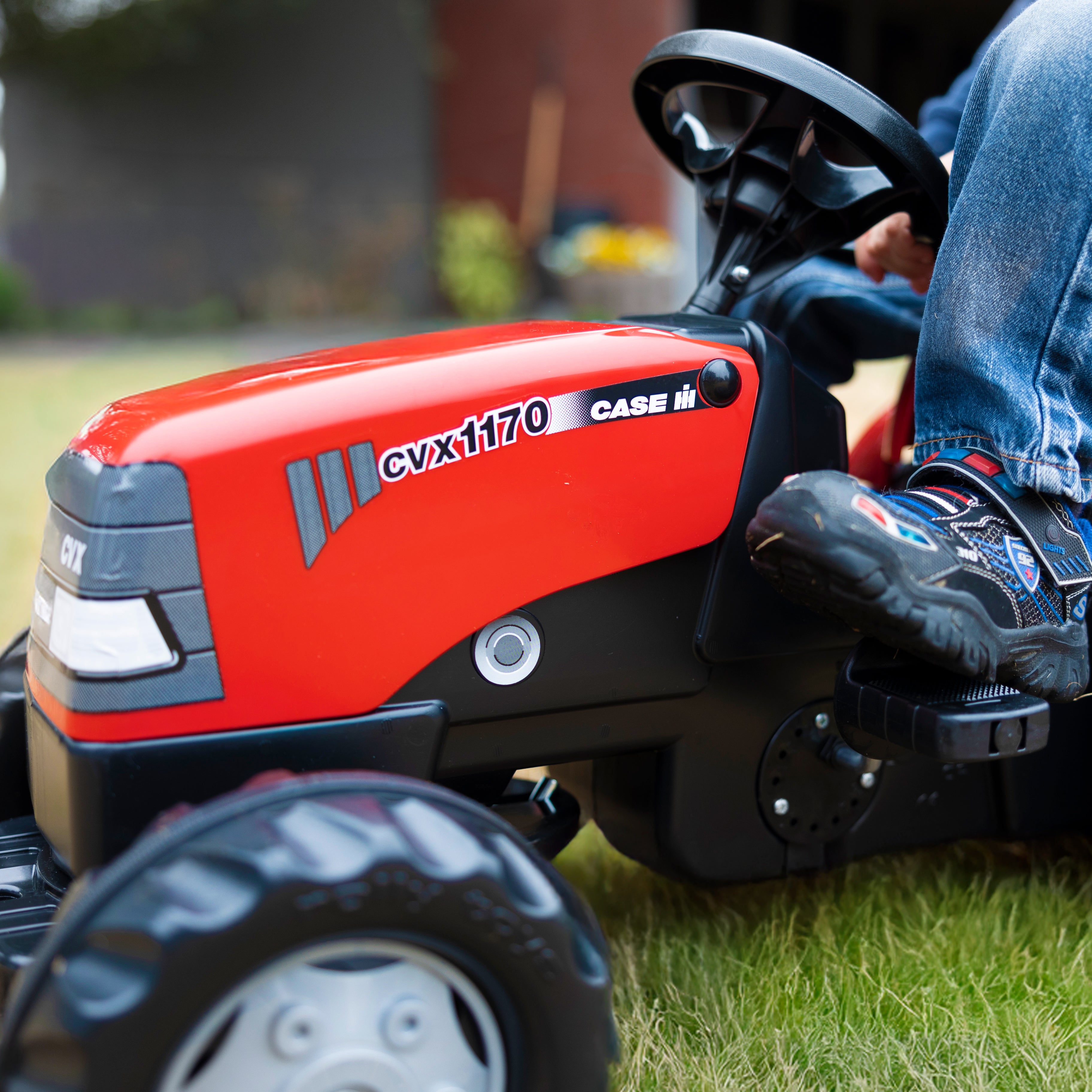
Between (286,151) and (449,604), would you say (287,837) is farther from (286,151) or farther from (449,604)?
(286,151)

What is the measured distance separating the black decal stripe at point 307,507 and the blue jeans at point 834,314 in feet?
2.19

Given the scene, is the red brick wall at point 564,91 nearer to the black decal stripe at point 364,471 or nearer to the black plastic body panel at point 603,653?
the black plastic body panel at point 603,653

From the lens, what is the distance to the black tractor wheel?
27.2 inches

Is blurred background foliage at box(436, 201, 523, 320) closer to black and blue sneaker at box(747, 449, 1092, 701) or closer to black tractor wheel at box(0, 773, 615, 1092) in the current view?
black and blue sneaker at box(747, 449, 1092, 701)

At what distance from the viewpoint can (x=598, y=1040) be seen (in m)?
0.79

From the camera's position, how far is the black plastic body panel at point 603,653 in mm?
977

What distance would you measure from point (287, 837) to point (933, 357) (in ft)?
2.30

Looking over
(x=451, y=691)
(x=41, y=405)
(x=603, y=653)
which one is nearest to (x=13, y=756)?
(x=451, y=691)

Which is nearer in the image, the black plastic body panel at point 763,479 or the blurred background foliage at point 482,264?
the black plastic body panel at point 763,479

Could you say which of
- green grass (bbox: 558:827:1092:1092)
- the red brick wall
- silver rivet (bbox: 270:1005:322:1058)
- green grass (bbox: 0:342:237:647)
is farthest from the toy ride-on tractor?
the red brick wall

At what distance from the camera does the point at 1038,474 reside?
1.00 meters

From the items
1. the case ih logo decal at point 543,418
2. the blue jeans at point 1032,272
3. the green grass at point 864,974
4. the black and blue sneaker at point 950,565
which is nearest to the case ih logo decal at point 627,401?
the case ih logo decal at point 543,418

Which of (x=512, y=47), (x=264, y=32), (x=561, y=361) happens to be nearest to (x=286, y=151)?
(x=264, y=32)

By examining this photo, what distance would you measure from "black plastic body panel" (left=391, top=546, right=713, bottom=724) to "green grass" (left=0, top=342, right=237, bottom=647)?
129 centimetres
